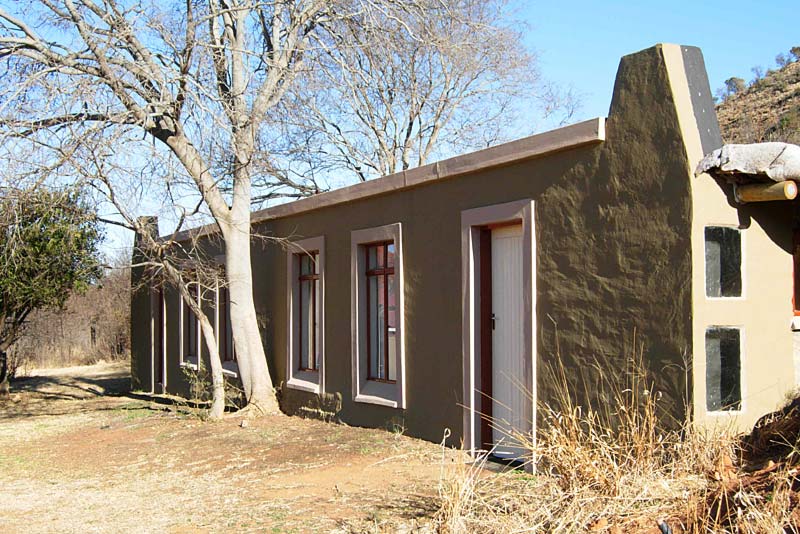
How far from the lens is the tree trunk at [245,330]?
1321 cm

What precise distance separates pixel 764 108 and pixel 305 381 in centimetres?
1851

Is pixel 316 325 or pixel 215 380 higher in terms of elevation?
pixel 316 325

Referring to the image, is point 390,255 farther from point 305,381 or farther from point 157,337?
point 157,337

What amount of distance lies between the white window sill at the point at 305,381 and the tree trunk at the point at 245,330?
0.41 m

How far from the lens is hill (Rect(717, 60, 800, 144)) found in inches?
840

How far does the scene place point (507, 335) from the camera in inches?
346

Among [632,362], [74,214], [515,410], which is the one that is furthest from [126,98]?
[632,362]

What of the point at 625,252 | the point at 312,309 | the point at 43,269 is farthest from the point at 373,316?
the point at 43,269

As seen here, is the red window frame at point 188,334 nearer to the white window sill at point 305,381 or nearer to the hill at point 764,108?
the white window sill at point 305,381

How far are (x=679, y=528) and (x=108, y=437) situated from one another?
369 inches

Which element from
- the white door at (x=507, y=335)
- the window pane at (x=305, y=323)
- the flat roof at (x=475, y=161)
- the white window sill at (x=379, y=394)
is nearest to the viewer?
the flat roof at (x=475, y=161)

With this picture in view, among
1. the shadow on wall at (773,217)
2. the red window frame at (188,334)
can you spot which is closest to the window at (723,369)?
the shadow on wall at (773,217)

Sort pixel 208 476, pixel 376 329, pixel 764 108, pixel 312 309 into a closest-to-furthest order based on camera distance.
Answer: pixel 208 476 < pixel 376 329 < pixel 312 309 < pixel 764 108

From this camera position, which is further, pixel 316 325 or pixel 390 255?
pixel 316 325
